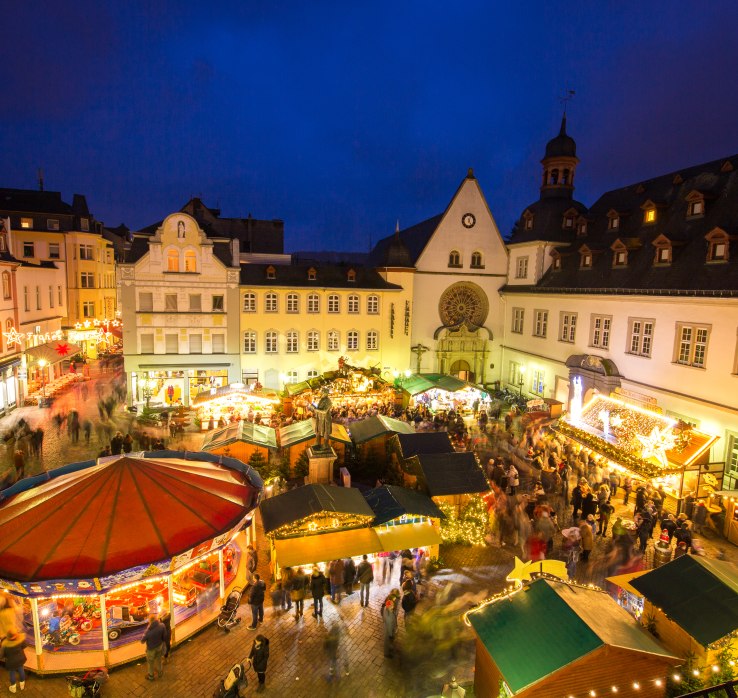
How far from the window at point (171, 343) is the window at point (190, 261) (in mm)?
4237

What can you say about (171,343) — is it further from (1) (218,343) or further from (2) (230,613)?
(2) (230,613)

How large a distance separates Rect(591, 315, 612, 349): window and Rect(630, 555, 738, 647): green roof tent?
18979 millimetres

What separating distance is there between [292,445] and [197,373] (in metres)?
15.0

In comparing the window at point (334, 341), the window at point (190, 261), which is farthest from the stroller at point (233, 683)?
the window at point (334, 341)

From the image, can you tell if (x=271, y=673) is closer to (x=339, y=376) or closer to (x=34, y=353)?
(x=339, y=376)

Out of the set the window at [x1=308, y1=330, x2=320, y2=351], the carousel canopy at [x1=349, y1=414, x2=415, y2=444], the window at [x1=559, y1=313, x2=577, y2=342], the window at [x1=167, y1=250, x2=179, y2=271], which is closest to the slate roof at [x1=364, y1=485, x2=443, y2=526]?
the carousel canopy at [x1=349, y1=414, x2=415, y2=444]

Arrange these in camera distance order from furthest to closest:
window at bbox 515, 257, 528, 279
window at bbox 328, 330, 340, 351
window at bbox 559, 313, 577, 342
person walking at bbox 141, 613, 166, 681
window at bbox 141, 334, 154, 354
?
window at bbox 515, 257, 528, 279, window at bbox 328, 330, 340, 351, window at bbox 141, 334, 154, 354, window at bbox 559, 313, 577, 342, person walking at bbox 141, 613, 166, 681

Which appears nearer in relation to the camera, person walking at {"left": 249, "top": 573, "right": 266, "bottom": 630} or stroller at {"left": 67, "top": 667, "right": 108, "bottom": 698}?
stroller at {"left": 67, "top": 667, "right": 108, "bottom": 698}

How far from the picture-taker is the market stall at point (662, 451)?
1702cm

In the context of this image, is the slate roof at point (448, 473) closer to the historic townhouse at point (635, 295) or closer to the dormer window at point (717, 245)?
the historic townhouse at point (635, 295)

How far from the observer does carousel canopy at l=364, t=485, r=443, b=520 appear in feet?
44.7

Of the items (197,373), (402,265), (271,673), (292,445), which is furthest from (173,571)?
(402,265)

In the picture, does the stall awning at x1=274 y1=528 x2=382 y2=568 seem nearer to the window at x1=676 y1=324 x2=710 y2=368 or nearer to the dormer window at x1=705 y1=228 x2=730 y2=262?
the window at x1=676 y1=324 x2=710 y2=368

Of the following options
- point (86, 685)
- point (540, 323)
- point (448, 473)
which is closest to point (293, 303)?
point (540, 323)
